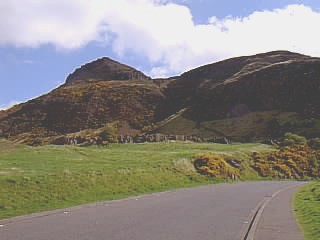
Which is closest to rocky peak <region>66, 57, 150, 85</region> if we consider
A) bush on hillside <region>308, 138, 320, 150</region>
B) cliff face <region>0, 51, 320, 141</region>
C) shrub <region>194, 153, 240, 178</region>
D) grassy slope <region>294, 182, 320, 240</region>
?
cliff face <region>0, 51, 320, 141</region>

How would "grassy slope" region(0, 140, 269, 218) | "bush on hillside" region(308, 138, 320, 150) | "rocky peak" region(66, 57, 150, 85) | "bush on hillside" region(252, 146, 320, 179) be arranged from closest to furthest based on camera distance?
"grassy slope" region(0, 140, 269, 218)
"bush on hillside" region(252, 146, 320, 179)
"bush on hillside" region(308, 138, 320, 150)
"rocky peak" region(66, 57, 150, 85)

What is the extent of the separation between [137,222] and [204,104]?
98.6 metres

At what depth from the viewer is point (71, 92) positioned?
127562 mm

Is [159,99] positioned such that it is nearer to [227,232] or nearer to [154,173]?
[154,173]

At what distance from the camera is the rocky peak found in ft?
533

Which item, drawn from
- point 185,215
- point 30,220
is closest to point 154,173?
point 185,215

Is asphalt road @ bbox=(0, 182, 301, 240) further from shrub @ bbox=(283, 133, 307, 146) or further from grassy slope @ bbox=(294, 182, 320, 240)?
shrub @ bbox=(283, 133, 307, 146)

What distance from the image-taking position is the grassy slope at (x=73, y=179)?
22219 millimetres

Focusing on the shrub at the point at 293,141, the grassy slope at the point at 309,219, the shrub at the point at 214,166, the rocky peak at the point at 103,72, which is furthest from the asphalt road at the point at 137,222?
the rocky peak at the point at 103,72

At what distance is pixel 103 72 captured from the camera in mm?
171375

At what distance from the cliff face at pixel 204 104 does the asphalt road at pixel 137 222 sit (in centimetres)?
6113

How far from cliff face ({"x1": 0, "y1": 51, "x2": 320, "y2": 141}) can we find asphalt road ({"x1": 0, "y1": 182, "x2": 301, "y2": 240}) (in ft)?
201

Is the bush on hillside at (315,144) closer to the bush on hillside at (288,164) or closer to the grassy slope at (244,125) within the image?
the bush on hillside at (288,164)

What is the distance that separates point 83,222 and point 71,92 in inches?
4479
